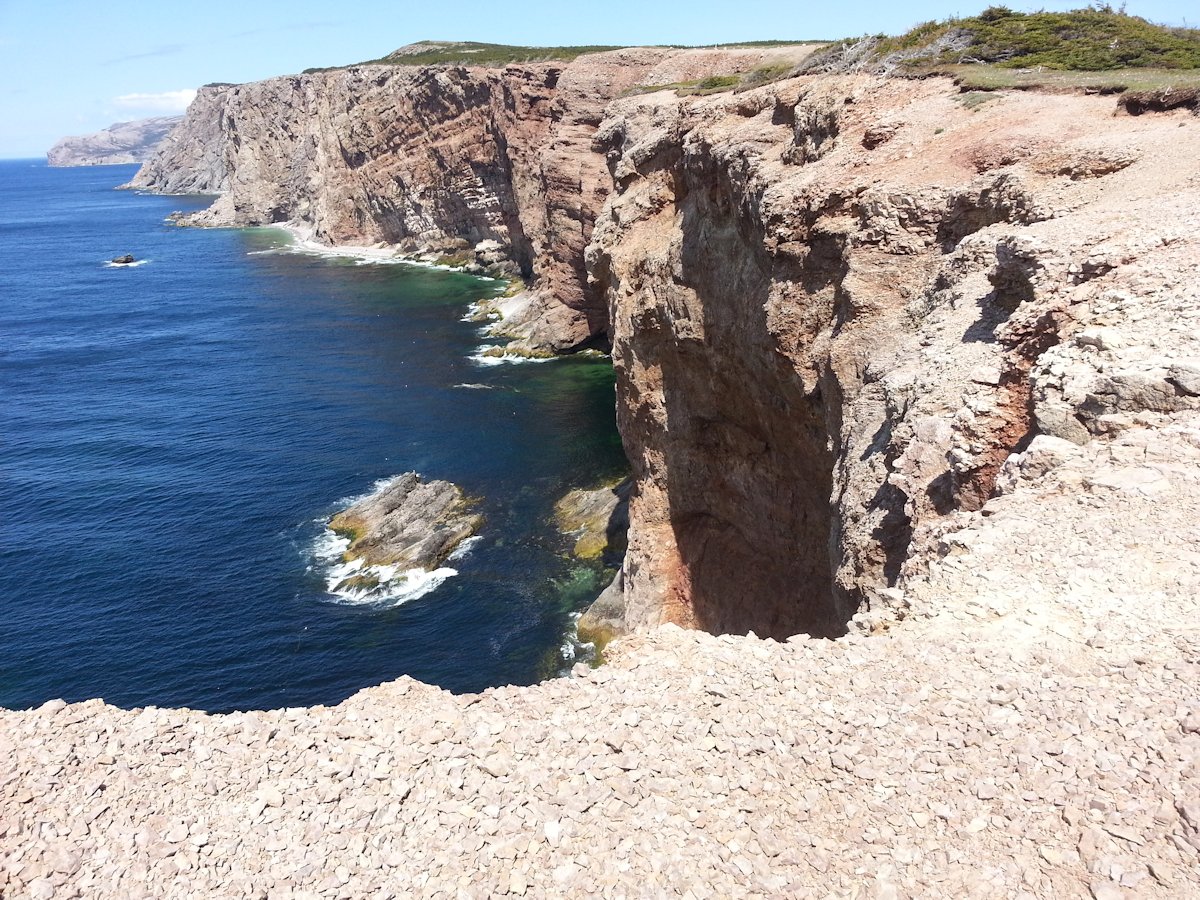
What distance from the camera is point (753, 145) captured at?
93.4 ft

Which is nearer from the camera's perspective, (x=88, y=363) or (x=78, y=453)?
(x=78, y=453)

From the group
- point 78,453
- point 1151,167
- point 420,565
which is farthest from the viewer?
point 78,453

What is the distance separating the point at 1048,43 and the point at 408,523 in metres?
39.8

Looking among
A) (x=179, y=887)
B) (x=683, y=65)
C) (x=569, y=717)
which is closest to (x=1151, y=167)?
(x=569, y=717)

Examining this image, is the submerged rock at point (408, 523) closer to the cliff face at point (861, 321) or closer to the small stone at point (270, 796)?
the cliff face at point (861, 321)

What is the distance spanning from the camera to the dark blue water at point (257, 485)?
131 feet

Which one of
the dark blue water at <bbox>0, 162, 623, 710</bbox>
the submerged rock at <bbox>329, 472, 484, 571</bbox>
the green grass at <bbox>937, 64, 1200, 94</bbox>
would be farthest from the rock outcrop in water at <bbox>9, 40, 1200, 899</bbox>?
the submerged rock at <bbox>329, 472, 484, 571</bbox>

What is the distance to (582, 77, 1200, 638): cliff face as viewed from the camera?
14.4m

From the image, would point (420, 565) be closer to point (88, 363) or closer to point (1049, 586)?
point (1049, 586)

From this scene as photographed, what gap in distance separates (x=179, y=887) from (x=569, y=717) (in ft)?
15.2

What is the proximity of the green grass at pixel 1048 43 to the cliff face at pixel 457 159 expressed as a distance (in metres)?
38.1

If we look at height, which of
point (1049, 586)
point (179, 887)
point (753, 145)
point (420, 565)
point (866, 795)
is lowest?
point (420, 565)

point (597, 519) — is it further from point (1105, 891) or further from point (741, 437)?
point (1105, 891)

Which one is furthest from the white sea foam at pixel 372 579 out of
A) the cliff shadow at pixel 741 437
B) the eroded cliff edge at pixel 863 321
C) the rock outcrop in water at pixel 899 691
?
the rock outcrop in water at pixel 899 691
